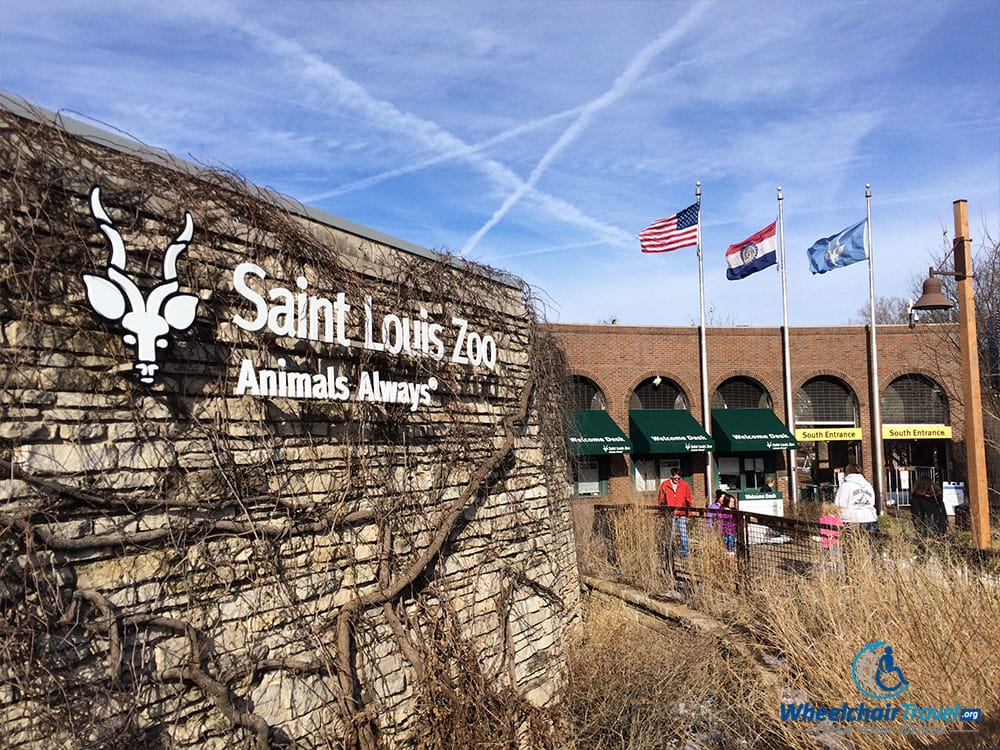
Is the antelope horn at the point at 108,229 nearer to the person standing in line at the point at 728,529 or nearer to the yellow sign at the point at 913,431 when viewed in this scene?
the person standing in line at the point at 728,529

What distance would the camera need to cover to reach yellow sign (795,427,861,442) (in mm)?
23781

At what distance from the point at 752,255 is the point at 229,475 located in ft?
66.1

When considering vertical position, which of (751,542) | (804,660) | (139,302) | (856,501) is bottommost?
(804,660)

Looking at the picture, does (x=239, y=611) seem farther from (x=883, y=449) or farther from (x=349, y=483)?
(x=883, y=449)

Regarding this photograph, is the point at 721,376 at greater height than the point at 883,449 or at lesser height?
greater

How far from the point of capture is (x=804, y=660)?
5973 mm

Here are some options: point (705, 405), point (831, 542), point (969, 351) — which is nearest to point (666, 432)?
point (705, 405)

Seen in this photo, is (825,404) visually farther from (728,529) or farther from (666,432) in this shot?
(728,529)

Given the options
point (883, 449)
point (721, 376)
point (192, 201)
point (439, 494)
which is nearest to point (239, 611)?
point (439, 494)

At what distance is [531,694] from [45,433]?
541 centimetres

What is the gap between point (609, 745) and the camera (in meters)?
6.16

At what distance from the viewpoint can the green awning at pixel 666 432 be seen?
21625 millimetres

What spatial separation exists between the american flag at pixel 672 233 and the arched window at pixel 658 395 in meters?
4.07

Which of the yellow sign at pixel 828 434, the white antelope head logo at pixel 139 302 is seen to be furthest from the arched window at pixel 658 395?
the white antelope head logo at pixel 139 302
